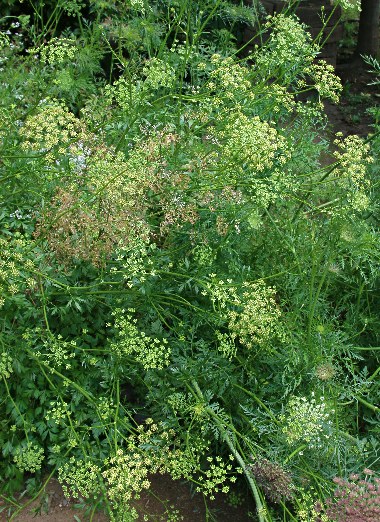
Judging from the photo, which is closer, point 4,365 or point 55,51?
point 4,365

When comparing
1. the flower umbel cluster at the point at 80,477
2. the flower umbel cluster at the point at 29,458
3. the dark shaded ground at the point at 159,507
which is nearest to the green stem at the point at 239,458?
the dark shaded ground at the point at 159,507

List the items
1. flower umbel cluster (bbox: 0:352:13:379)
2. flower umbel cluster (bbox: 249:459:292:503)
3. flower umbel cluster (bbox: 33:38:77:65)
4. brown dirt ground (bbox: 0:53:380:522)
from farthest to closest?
brown dirt ground (bbox: 0:53:380:522) < flower umbel cluster (bbox: 33:38:77:65) < flower umbel cluster (bbox: 0:352:13:379) < flower umbel cluster (bbox: 249:459:292:503)

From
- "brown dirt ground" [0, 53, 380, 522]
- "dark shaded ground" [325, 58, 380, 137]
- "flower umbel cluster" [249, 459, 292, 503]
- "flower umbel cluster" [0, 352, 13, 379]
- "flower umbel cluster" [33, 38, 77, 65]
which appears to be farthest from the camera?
"dark shaded ground" [325, 58, 380, 137]

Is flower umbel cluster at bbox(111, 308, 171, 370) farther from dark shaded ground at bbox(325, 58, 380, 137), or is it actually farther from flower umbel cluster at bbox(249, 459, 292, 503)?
dark shaded ground at bbox(325, 58, 380, 137)

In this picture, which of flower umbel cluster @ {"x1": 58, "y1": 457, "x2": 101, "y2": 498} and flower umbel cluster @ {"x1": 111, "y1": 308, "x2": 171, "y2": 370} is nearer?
flower umbel cluster @ {"x1": 58, "y1": 457, "x2": 101, "y2": 498}

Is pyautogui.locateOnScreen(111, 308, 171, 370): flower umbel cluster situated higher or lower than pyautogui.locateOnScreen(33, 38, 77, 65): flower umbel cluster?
lower

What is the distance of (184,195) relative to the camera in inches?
158

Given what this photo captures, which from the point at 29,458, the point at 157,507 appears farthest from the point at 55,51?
the point at 157,507

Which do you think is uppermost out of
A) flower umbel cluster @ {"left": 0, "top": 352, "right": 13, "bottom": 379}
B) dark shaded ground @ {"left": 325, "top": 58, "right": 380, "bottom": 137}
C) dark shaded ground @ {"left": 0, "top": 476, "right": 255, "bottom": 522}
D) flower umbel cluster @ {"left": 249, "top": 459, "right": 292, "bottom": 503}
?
flower umbel cluster @ {"left": 0, "top": 352, "right": 13, "bottom": 379}

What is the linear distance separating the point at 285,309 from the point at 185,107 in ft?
5.15

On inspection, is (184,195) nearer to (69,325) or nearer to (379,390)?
(69,325)

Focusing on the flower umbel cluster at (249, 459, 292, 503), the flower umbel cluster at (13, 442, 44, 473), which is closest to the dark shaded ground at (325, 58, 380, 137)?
the flower umbel cluster at (249, 459, 292, 503)

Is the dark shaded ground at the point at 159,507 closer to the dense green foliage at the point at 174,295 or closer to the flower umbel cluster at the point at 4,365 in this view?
the dense green foliage at the point at 174,295

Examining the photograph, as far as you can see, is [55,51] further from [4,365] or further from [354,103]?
[354,103]
